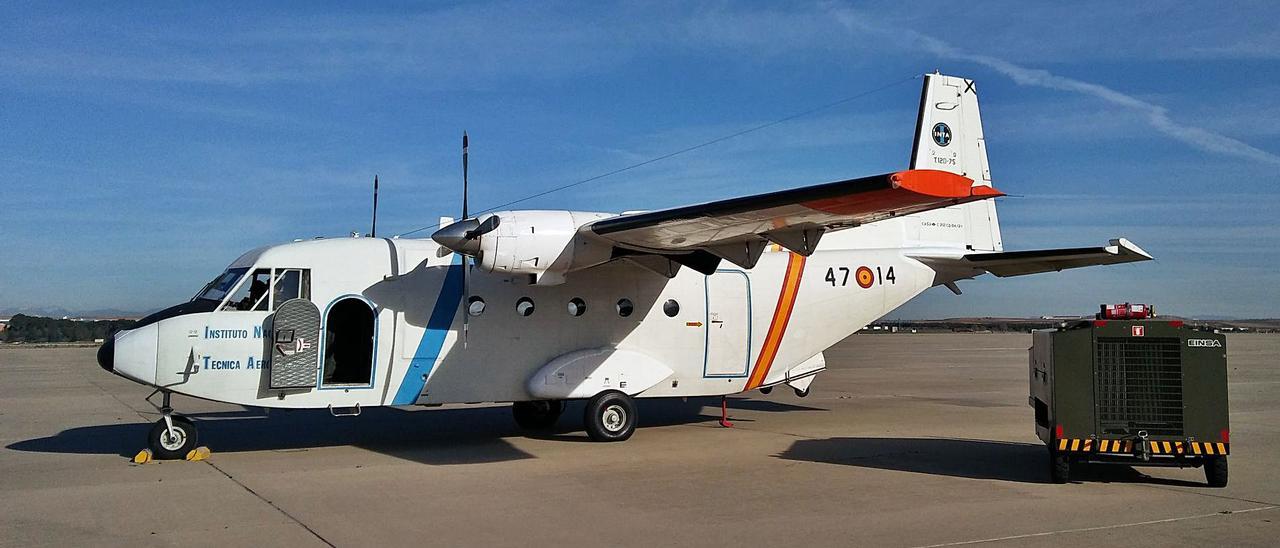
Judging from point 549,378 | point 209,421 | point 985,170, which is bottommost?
point 209,421

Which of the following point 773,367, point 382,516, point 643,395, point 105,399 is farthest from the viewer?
point 105,399

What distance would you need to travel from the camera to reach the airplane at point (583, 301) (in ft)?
Answer: 35.4

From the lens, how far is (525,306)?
1276 centimetres

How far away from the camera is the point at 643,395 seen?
43.6 ft

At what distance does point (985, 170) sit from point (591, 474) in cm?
853

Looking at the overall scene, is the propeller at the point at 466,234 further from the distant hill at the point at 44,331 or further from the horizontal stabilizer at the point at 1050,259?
the distant hill at the point at 44,331

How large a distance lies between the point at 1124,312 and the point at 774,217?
12.1ft

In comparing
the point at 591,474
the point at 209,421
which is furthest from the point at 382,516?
the point at 209,421

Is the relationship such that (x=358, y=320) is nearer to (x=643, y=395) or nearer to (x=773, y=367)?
(x=643, y=395)

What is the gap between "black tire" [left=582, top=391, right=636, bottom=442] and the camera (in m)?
12.6

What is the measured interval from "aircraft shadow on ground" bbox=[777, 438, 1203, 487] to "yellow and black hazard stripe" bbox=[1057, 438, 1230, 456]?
540 millimetres

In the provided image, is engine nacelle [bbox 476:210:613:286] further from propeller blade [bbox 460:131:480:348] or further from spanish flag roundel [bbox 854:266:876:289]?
spanish flag roundel [bbox 854:266:876:289]

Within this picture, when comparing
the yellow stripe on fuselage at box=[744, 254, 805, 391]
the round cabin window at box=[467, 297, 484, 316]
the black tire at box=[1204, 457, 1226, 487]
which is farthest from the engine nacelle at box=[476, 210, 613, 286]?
the black tire at box=[1204, 457, 1226, 487]

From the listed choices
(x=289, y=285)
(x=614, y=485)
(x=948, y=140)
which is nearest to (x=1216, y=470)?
(x=614, y=485)
